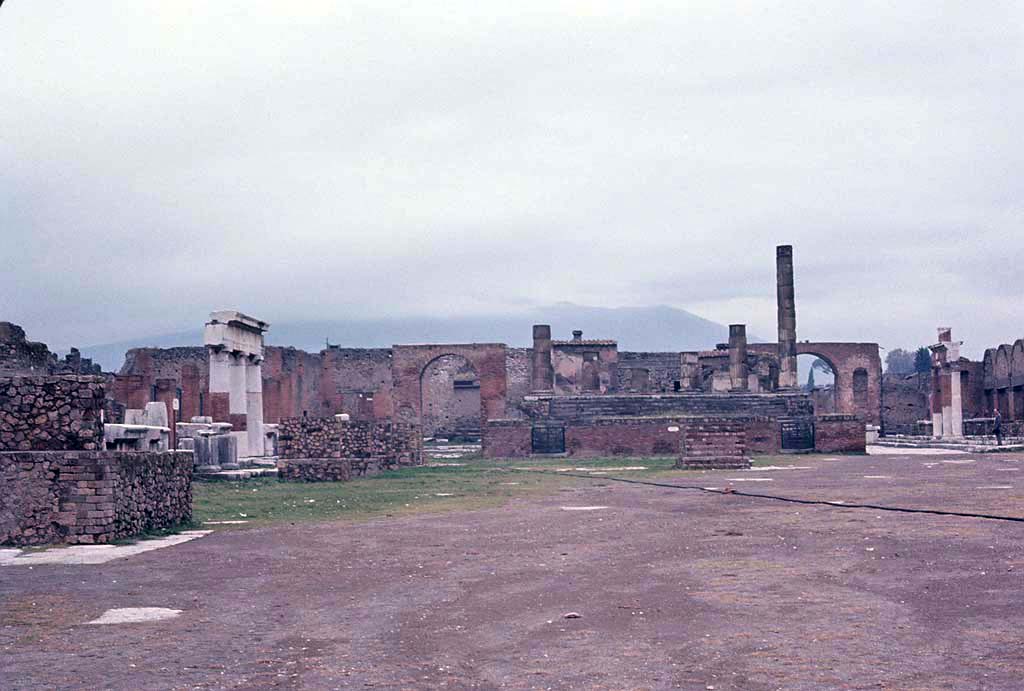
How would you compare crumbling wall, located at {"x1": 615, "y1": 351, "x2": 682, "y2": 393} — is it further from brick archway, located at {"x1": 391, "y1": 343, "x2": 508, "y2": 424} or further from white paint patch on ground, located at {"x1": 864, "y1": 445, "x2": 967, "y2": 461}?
white paint patch on ground, located at {"x1": 864, "y1": 445, "x2": 967, "y2": 461}

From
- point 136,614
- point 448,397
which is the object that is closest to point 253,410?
point 136,614

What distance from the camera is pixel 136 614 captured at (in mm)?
7840

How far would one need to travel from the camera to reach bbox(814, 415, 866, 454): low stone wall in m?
36.5

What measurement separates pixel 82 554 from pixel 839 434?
28928mm

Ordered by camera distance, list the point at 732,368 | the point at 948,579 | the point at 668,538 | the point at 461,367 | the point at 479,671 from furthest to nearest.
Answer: the point at 461,367
the point at 732,368
the point at 668,538
the point at 948,579
the point at 479,671

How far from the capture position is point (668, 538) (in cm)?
1178

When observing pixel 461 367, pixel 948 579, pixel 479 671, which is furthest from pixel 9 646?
pixel 461 367

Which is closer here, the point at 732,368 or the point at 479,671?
the point at 479,671

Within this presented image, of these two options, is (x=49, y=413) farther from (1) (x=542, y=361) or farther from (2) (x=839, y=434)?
(1) (x=542, y=361)

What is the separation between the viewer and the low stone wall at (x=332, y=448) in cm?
2544

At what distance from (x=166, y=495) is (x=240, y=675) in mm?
8621

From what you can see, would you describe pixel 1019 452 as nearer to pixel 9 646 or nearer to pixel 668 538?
pixel 668 538

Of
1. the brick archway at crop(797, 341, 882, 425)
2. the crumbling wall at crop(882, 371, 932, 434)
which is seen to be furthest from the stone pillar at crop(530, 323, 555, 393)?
the crumbling wall at crop(882, 371, 932, 434)

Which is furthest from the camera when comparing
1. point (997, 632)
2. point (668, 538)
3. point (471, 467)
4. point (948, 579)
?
point (471, 467)
